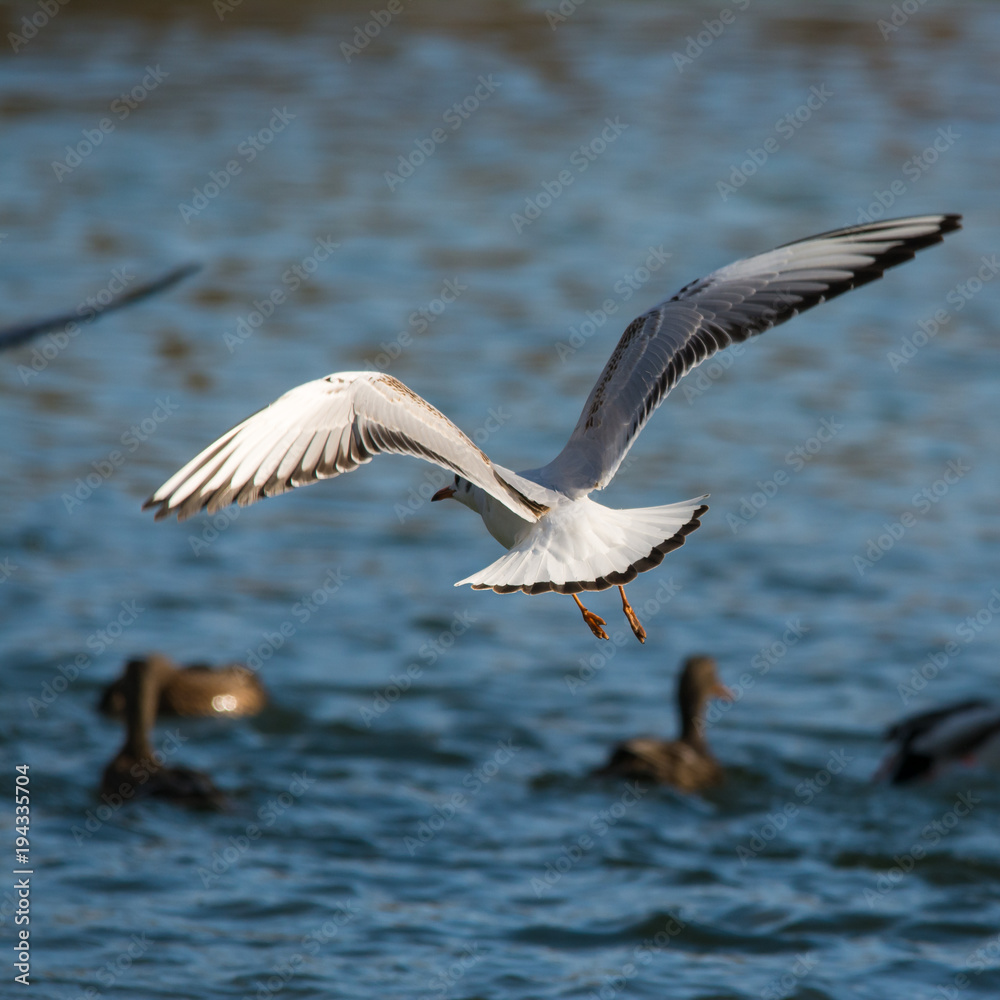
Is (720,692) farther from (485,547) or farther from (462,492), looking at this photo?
(462,492)

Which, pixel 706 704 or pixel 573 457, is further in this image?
pixel 706 704

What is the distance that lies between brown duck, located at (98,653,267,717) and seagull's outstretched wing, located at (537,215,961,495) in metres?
5.52

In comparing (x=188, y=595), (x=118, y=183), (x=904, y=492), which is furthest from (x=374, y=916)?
(x=118, y=183)

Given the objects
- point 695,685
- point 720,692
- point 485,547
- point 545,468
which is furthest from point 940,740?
point 545,468

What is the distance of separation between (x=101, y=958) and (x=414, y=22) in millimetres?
25538

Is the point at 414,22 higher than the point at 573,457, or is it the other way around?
the point at 414,22

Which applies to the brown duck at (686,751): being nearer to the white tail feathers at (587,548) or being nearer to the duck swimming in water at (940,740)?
the duck swimming in water at (940,740)

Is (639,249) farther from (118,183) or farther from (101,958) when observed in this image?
(101,958)

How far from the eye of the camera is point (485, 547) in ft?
47.8

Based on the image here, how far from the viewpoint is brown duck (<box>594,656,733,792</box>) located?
1088 centimetres

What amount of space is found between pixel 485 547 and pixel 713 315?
7.54 metres

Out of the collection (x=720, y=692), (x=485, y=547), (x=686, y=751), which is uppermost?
(x=485, y=547)

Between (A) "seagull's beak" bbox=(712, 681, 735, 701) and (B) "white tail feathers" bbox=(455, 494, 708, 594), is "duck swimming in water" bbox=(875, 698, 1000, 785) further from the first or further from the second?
(B) "white tail feathers" bbox=(455, 494, 708, 594)

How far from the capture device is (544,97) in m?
28.0
